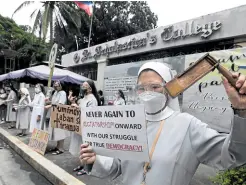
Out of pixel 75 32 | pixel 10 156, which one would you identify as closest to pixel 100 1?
pixel 75 32

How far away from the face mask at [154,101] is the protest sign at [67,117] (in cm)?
310

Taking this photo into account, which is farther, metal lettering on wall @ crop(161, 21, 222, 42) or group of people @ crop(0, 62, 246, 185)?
metal lettering on wall @ crop(161, 21, 222, 42)

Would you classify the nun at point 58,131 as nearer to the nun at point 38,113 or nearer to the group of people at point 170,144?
the nun at point 38,113

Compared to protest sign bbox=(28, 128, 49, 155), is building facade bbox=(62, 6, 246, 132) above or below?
above

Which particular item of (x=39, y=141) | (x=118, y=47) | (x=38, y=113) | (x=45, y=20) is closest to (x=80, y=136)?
(x=39, y=141)

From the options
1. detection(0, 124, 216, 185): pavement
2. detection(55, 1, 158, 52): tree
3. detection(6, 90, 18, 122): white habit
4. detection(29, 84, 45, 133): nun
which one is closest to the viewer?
detection(0, 124, 216, 185): pavement

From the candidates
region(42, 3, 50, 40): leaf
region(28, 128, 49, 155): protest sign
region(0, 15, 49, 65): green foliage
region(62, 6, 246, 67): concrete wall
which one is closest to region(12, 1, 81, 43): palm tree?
region(42, 3, 50, 40): leaf

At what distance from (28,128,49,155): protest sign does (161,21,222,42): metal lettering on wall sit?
19.2ft

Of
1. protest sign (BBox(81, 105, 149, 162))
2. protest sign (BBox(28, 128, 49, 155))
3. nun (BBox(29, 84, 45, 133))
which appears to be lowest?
protest sign (BBox(28, 128, 49, 155))

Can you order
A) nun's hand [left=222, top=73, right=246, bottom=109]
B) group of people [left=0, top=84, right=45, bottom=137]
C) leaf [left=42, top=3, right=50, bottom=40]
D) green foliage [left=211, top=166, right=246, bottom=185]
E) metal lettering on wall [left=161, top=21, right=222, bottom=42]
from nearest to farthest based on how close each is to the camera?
nun's hand [left=222, top=73, right=246, bottom=109] < green foliage [left=211, top=166, right=246, bottom=185] < group of people [left=0, top=84, right=45, bottom=137] < metal lettering on wall [left=161, top=21, right=222, bottom=42] < leaf [left=42, top=3, right=50, bottom=40]

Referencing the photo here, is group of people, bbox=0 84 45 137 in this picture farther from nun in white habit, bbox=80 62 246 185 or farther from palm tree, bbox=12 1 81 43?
palm tree, bbox=12 1 81 43

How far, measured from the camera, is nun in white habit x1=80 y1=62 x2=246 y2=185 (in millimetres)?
1260

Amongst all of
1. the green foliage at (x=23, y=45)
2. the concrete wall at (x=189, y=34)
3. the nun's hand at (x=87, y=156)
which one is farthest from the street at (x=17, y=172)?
the green foliage at (x=23, y=45)

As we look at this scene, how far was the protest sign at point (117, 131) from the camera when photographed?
155 cm
